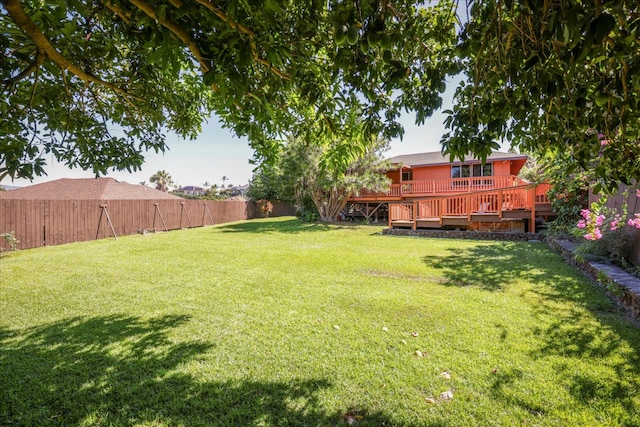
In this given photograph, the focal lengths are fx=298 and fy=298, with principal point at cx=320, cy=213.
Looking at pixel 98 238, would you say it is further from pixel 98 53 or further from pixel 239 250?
Result: pixel 98 53

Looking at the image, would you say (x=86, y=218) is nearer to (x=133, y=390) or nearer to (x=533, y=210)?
(x=133, y=390)

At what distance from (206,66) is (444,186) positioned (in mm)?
17956

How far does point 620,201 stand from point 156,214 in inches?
686

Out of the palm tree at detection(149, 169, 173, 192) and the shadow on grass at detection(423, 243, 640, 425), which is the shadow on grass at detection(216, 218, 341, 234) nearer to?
the shadow on grass at detection(423, 243, 640, 425)

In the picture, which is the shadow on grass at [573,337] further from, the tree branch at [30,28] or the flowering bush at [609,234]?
the tree branch at [30,28]

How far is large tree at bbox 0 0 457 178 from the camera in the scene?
169cm

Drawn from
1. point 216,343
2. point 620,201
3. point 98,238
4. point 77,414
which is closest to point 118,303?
point 216,343

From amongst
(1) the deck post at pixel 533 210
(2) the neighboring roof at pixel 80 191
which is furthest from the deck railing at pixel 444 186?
(2) the neighboring roof at pixel 80 191

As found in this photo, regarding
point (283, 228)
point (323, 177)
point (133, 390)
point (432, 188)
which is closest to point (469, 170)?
point (432, 188)

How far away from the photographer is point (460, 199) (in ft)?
37.3

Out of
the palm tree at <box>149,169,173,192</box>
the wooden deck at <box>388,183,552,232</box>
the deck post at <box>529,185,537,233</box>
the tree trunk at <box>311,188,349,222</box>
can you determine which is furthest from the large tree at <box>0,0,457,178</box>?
the palm tree at <box>149,169,173,192</box>

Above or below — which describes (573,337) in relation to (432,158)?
below

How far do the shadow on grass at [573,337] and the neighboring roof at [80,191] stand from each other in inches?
697

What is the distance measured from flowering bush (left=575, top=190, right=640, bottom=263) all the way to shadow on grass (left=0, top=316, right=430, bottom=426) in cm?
555
